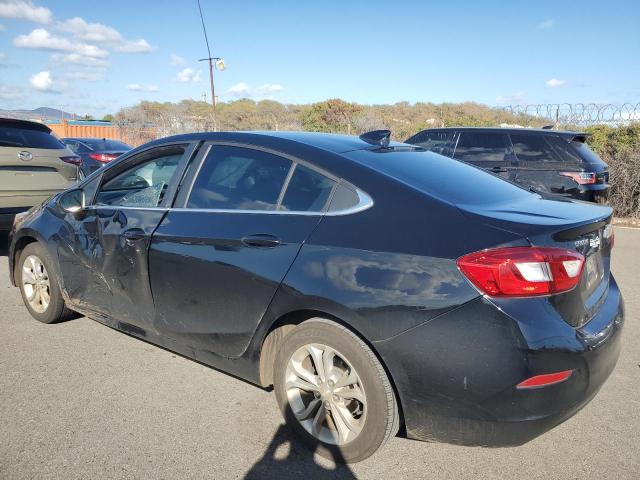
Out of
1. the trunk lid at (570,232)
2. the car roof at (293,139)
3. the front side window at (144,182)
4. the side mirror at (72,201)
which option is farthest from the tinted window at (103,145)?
the trunk lid at (570,232)

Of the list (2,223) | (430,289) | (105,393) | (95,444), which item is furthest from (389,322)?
(2,223)

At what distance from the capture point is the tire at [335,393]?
2.44 meters

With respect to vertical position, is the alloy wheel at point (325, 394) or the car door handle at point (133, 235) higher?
the car door handle at point (133, 235)

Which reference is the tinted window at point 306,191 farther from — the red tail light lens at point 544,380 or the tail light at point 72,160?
the tail light at point 72,160

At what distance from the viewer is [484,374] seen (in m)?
2.21

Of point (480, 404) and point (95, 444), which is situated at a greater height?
point (480, 404)

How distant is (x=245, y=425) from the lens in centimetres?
300

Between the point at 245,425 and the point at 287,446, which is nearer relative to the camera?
the point at 287,446

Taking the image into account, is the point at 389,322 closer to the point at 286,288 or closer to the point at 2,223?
the point at 286,288

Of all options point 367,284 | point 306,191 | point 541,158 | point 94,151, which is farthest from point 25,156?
point 94,151

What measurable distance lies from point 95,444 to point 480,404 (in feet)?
6.41

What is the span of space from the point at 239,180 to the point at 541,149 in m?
5.88

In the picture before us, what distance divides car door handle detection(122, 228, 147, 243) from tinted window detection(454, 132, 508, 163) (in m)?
5.82

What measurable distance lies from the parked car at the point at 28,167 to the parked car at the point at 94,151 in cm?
674
